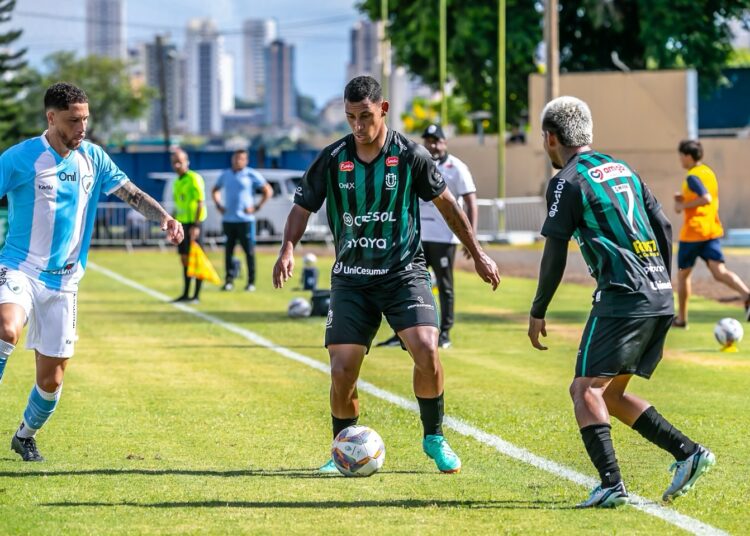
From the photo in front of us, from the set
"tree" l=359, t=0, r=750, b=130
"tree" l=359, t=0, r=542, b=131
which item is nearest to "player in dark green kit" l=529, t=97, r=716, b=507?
"tree" l=359, t=0, r=750, b=130

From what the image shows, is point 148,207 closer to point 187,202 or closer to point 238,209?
point 187,202

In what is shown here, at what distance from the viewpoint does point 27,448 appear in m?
8.25

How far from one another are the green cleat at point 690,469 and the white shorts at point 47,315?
132 inches

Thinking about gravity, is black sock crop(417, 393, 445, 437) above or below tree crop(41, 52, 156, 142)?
below

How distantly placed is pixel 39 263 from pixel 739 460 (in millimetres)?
4092

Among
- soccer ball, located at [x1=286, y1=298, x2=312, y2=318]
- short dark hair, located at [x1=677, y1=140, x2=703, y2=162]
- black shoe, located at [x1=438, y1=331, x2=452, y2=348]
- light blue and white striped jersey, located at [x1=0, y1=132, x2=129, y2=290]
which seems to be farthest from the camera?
soccer ball, located at [x1=286, y1=298, x2=312, y2=318]

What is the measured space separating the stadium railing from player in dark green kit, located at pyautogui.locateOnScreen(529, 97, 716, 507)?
28918mm

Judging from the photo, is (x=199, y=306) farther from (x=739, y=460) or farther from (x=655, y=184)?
(x=655, y=184)

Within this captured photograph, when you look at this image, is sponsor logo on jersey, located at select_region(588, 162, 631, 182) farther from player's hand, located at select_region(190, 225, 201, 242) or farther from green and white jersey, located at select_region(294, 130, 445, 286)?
player's hand, located at select_region(190, 225, 201, 242)

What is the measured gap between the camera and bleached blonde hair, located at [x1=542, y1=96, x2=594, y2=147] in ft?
22.5

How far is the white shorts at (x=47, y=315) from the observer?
309 inches

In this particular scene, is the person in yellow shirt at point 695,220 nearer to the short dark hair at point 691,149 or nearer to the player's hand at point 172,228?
the short dark hair at point 691,149

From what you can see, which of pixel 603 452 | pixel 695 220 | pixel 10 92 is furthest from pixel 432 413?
pixel 10 92

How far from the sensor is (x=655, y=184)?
39.6 m
